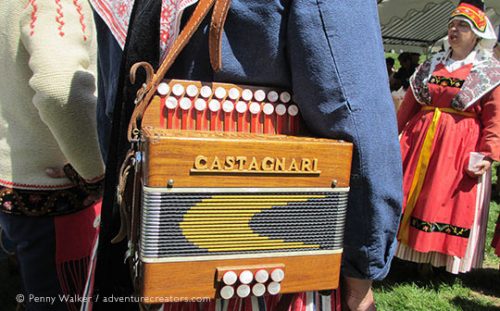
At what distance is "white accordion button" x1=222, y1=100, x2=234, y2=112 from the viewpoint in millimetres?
1008

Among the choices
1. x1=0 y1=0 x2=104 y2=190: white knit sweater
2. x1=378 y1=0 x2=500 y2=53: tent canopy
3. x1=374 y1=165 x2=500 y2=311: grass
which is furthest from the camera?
x1=378 y1=0 x2=500 y2=53: tent canopy

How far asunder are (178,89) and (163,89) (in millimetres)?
32

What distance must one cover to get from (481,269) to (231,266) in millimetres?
3452

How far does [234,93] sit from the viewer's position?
1015mm

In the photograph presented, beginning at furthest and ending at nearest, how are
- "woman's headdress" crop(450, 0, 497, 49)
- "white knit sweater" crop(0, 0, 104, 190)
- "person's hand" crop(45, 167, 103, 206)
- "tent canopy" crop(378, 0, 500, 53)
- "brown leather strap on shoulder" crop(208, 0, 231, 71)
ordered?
"tent canopy" crop(378, 0, 500, 53)
"woman's headdress" crop(450, 0, 497, 49)
"person's hand" crop(45, 167, 103, 206)
"white knit sweater" crop(0, 0, 104, 190)
"brown leather strap on shoulder" crop(208, 0, 231, 71)

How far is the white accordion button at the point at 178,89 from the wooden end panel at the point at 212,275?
0.35 metres

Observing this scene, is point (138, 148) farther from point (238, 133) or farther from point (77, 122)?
Answer: point (77, 122)

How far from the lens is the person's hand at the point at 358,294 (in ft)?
3.57

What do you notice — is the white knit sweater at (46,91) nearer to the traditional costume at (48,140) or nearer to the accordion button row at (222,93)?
the traditional costume at (48,140)

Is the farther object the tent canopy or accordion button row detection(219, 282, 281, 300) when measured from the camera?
the tent canopy

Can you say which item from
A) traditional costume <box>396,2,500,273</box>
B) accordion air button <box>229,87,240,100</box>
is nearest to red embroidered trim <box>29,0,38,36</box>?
accordion air button <box>229,87,240,100</box>

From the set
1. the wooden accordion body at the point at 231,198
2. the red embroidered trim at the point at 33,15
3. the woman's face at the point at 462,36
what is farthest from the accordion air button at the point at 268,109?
the woman's face at the point at 462,36

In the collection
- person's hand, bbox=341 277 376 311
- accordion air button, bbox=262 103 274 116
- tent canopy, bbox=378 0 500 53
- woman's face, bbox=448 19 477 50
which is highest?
tent canopy, bbox=378 0 500 53

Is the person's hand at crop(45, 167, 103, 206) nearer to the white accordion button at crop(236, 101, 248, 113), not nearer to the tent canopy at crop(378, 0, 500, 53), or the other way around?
the white accordion button at crop(236, 101, 248, 113)
